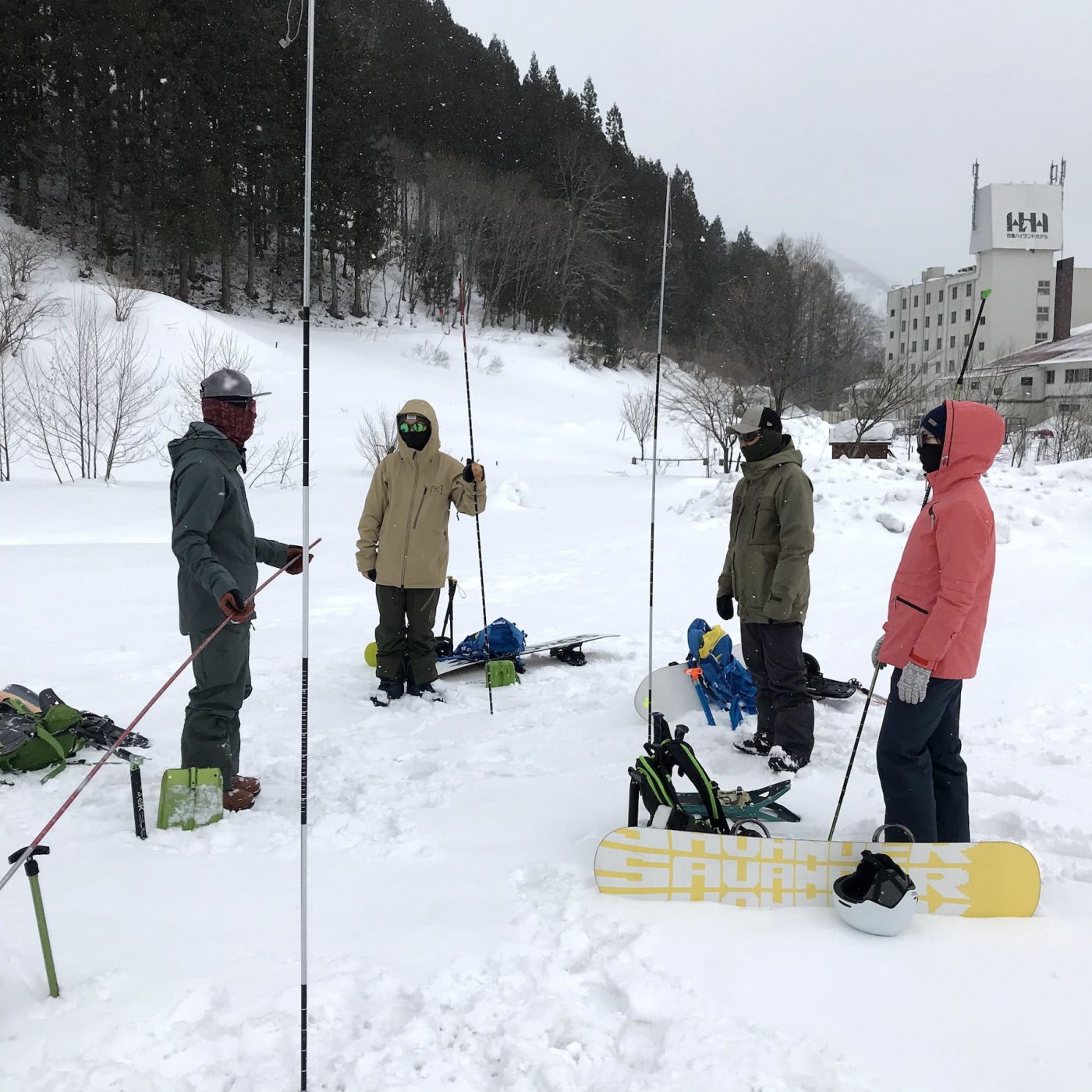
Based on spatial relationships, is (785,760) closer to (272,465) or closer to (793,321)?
(272,465)

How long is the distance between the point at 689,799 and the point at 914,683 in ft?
3.59

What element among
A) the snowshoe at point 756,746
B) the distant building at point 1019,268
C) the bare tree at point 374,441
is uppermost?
the distant building at point 1019,268

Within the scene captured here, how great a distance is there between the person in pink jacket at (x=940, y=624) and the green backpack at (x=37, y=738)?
3.91 m

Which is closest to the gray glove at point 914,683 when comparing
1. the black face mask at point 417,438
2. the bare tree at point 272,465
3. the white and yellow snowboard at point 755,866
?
the white and yellow snowboard at point 755,866

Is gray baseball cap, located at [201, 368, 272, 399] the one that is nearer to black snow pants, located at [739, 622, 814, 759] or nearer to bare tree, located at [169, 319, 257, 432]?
black snow pants, located at [739, 622, 814, 759]

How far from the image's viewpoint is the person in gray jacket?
11.1ft

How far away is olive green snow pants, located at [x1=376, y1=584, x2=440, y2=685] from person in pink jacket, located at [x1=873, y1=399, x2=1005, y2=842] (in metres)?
3.07

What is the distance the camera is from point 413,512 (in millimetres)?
5207

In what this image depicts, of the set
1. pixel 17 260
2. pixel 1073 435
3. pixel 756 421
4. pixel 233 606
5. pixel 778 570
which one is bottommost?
pixel 233 606

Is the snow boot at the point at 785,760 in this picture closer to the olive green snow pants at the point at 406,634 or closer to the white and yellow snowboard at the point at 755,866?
the white and yellow snowboard at the point at 755,866

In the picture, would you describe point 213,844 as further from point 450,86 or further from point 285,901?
point 450,86

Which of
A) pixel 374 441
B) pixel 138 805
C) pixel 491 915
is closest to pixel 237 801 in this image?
pixel 138 805

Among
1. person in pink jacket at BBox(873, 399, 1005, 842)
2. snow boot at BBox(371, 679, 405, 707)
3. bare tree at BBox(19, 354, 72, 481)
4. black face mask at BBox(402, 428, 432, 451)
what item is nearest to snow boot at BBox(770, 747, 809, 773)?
person in pink jacket at BBox(873, 399, 1005, 842)

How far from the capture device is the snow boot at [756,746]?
14.2 feet
